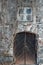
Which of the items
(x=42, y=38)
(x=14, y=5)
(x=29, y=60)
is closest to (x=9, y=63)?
(x=29, y=60)

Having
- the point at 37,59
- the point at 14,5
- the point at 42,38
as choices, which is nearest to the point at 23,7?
the point at 14,5

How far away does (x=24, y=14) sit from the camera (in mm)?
6594

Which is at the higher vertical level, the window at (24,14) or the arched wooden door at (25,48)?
the window at (24,14)

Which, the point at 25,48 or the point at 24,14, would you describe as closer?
the point at 24,14

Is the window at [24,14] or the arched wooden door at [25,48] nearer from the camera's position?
the window at [24,14]

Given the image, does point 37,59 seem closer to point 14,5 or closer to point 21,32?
point 21,32

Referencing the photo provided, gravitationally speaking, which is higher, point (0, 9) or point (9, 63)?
point (0, 9)

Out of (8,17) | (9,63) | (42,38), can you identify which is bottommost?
(9,63)

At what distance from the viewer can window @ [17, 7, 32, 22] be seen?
→ 658cm

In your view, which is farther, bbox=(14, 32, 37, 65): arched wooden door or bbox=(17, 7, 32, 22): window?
bbox=(14, 32, 37, 65): arched wooden door

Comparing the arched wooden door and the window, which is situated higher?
the window

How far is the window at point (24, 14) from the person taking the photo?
21.6ft

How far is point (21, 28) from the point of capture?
6.58 metres

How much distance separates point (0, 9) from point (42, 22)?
3.46 feet
